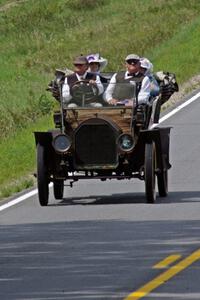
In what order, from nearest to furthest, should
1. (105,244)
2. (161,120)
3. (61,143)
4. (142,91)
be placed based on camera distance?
(105,244) → (61,143) → (142,91) → (161,120)

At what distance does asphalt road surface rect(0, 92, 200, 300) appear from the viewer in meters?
10.9

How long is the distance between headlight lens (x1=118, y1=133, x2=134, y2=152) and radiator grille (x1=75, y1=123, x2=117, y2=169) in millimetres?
189

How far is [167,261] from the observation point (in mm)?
12336

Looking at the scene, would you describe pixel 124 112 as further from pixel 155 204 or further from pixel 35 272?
pixel 35 272

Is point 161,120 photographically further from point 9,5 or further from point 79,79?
point 9,5

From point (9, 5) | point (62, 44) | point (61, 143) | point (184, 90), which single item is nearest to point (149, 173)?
point (61, 143)

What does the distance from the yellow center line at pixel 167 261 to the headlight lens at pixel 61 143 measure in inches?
200

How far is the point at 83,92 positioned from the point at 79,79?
0.42m

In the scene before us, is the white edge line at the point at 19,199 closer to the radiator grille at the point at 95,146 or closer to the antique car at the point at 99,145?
the antique car at the point at 99,145

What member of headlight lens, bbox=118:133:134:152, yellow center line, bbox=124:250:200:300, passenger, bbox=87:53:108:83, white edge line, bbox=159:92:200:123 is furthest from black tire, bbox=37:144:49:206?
white edge line, bbox=159:92:200:123

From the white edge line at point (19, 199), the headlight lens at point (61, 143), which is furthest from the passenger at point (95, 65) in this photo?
the white edge line at point (19, 199)

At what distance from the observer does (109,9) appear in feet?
180

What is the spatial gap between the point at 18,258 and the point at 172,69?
22687mm

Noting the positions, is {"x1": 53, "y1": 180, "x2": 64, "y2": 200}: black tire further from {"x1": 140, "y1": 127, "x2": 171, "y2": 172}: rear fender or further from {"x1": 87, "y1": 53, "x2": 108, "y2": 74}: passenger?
{"x1": 87, "y1": 53, "x2": 108, "y2": 74}: passenger
